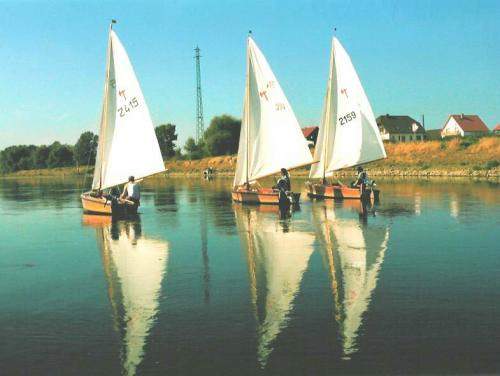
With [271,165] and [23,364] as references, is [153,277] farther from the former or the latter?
[271,165]

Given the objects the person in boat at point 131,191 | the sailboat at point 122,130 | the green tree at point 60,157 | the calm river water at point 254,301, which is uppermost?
the green tree at point 60,157

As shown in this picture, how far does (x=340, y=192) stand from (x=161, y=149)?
126130 millimetres

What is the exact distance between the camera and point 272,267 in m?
16.2

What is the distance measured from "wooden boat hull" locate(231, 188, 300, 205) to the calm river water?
33.9 feet

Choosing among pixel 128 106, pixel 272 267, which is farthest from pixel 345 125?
pixel 272 267

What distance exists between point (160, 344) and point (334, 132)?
3286cm

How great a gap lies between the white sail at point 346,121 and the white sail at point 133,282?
19.4 m

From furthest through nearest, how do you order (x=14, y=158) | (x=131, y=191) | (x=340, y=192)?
(x=14, y=158), (x=340, y=192), (x=131, y=191)

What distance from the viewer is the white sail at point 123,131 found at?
32625 millimetres

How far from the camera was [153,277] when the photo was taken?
604 inches

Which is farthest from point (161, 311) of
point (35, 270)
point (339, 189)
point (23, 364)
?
point (339, 189)

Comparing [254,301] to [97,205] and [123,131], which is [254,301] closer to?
[97,205]

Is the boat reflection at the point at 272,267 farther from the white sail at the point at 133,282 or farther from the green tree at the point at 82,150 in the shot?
the green tree at the point at 82,150

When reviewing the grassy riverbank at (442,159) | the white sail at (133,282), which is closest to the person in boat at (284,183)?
the white sail at (133,282)
